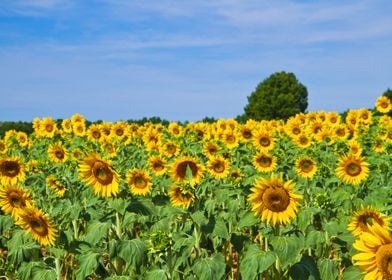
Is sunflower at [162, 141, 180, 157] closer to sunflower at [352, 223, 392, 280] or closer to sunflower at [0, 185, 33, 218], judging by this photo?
sunflower at [0, 185, 33, 218]

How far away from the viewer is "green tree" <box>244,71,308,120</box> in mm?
53219

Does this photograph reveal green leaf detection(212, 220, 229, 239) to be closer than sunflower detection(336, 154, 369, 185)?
Yes

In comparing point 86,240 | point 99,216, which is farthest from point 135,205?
point 99,216

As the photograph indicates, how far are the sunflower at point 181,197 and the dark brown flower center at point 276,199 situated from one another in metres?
1.36

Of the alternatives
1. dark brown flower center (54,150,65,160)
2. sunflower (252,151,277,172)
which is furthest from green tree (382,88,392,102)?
sunflower (252,151,277,172)

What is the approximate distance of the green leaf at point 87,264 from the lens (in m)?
5.19

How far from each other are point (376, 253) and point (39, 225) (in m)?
3.19

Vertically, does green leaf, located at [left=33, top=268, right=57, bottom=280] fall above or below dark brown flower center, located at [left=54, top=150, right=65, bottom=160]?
below

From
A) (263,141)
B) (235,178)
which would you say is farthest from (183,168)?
(263,141)

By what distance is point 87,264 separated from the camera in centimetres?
522

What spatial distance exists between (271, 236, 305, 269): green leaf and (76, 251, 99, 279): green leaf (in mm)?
1538

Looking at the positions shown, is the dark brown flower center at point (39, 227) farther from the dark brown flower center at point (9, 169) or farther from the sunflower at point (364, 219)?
the sunflower at point (364, 219)

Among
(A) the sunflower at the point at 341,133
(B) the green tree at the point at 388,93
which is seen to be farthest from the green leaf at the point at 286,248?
(B) the green tree at the point at 388,93

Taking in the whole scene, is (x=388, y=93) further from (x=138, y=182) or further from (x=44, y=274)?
(x=44, y=274)
